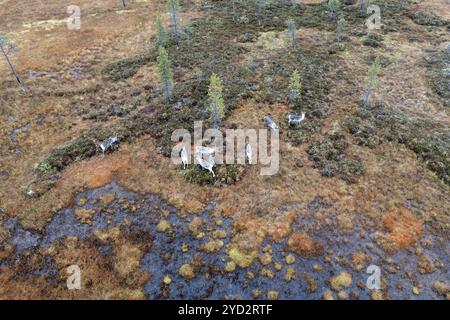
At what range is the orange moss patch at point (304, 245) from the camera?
2184 cm

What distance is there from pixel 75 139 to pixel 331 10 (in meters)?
48.8

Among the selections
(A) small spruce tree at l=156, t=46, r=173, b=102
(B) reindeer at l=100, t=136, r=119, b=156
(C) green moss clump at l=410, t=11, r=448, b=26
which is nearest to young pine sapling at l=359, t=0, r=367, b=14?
(C) green moss clump at l=410, t=11, r=448, b=26

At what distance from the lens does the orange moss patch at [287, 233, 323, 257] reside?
2184cm

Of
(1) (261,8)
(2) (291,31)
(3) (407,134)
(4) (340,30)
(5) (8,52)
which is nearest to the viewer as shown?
(3) (407,134)

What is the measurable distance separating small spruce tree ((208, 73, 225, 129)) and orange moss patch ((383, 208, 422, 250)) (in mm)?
17038

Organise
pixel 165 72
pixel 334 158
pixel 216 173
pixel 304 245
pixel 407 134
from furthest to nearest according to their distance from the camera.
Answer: pixel 165 72 < pixel 407 134 < pixel 334 158 < pixel 216 173 < pixel 304 245

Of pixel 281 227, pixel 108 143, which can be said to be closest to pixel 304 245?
pixel 281 227

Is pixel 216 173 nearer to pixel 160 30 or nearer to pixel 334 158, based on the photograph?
pixel 334 158

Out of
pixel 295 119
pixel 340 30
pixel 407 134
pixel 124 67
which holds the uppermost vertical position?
pixel 340 30

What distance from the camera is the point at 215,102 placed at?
103 feet

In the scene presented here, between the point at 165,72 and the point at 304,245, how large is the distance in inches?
910

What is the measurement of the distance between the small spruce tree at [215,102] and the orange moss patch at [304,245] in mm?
14385

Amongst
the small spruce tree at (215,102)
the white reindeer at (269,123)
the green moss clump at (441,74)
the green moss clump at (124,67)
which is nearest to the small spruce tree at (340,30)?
the green moss clump at (441,74)

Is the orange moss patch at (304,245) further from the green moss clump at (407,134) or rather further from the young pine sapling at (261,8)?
the young pine sapling at (261,8)
